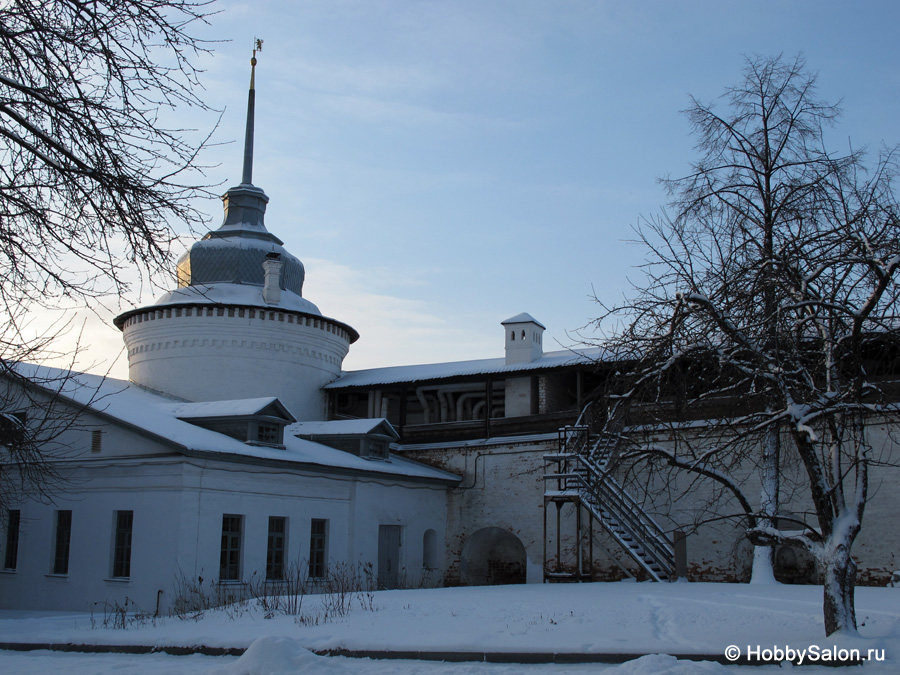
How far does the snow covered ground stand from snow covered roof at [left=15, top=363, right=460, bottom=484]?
5.16m

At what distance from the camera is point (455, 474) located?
79.9 ft

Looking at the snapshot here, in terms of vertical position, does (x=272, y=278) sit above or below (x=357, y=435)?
above

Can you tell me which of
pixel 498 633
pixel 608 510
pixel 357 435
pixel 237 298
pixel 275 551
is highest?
pixel 237 298

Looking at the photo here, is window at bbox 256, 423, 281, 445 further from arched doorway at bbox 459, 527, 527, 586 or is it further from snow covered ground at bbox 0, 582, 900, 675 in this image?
snow covered ground at bbox 0, 582, 900, 675

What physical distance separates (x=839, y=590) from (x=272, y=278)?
20.3 metres

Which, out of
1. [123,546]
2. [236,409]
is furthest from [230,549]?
[236,409]

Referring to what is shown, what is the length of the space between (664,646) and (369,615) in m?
3.67

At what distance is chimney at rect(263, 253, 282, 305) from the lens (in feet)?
85.1

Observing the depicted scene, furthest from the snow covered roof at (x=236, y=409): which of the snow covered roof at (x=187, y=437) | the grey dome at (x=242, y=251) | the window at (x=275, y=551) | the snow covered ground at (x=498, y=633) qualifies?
the snow covered ground at (x=498, y=633)

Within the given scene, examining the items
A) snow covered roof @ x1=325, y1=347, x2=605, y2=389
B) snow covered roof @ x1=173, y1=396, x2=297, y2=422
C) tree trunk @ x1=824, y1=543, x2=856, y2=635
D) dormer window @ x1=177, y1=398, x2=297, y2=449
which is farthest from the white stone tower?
tree trunk @ x1=824, y1=543, x2=856, y2=635

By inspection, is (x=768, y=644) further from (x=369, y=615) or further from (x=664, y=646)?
(x=369, y=615)

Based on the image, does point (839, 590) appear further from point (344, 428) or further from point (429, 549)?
point (429, 549)

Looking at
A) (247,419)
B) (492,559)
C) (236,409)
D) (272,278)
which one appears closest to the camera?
(247,419)

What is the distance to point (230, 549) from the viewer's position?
17953 millimetres
